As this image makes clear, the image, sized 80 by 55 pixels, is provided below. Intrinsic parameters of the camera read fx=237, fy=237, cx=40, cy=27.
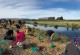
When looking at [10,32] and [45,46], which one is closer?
[45,46]

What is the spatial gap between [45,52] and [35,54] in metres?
1.16

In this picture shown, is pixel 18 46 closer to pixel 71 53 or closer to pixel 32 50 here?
pixel 32 50

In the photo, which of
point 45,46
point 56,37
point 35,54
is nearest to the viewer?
point 35,54

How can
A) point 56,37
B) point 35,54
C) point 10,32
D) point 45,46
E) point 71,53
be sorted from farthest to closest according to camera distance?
1. point 56,37
2. point 10,32
3. point 45,46
4. point 35,54
5. point 71,53

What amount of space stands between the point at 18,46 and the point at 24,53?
41.5 inches

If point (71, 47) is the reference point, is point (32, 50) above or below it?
below

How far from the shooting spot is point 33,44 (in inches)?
969

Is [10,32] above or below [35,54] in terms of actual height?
above

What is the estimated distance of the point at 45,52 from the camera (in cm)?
2258

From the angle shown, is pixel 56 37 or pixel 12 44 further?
pixel 56 37

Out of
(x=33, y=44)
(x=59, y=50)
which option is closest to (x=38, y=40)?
(x=33, y=44)

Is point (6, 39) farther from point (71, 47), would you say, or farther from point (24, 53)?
point (71, 47)

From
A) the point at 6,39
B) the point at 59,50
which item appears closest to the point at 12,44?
the point at 6,39

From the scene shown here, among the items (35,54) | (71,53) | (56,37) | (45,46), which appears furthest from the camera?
(56,37)
